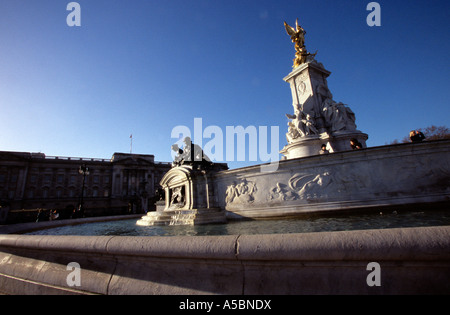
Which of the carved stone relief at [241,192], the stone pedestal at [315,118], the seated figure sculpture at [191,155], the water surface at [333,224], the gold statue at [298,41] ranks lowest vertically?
the water surface at [333,224]

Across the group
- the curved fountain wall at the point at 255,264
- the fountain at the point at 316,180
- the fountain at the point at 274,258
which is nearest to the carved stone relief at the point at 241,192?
the fountain at the point at 316,180

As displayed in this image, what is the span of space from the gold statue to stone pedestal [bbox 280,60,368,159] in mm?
1193

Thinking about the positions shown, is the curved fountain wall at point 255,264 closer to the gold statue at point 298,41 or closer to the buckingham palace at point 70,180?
the gold statue at point 298,41

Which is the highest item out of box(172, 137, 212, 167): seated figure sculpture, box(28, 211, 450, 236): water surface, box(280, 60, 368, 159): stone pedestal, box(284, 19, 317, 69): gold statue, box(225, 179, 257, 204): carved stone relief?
box(284, 19, 317, 69): gold statue

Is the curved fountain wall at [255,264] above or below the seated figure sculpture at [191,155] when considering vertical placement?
below

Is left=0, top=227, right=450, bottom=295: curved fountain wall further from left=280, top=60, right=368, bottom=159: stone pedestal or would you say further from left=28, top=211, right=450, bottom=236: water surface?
left=280, top=60, right=368, bottom=159: stone pedestal

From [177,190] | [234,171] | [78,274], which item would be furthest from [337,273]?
[177,190]

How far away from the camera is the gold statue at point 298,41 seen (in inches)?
526

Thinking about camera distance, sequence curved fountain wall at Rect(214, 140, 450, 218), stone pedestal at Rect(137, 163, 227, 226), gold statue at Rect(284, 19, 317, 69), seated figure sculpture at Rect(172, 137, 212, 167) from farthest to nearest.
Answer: gold statue at Rect(284, 19, 317, 69), seated figure sculpture at Rect(172, 137, 212, 167), stone pedestal at Rect(137, 163, 227, 226), curved fountain wall at Rect(214, 140, 450, 218)

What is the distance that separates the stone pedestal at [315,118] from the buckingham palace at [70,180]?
37322 millimetres

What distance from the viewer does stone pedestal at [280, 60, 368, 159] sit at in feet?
32.0

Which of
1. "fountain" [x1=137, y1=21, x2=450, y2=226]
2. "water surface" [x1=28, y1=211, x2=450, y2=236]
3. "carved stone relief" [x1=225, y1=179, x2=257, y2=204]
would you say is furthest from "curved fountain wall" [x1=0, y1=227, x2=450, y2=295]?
"carved stone relief" [x1=225, y1=179, x2=257, y2=204]

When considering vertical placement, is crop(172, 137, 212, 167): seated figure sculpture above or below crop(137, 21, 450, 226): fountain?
above
